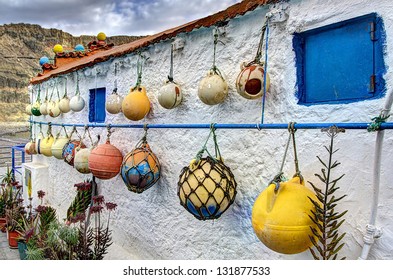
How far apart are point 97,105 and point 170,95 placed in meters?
2.25

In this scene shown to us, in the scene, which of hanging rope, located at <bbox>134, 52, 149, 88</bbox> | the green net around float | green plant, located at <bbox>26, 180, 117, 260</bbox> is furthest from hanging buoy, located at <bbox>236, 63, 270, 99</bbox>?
green plant, located at <bbox>26, 180, 117, 260</bbox>

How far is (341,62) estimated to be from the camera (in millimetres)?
2057

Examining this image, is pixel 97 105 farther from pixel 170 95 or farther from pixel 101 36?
pixel 101 36

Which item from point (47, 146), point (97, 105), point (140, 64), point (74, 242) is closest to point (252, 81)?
point (140, 64)

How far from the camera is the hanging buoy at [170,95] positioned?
3.08 metres

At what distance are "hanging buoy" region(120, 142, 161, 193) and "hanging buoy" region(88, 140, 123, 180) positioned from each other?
532mm

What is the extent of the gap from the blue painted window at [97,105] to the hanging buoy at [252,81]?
9.42ft

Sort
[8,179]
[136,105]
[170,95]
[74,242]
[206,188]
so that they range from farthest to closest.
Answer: [8,179], [74,242], [136,105], [170,95], [206,188]

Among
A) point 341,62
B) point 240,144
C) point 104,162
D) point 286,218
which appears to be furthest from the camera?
point 104,162

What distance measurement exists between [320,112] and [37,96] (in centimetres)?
653

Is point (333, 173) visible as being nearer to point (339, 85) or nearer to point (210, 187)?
point (339, 85)

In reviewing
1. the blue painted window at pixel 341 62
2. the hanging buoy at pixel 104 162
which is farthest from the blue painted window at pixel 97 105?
the blue painted window at pixel 341 62

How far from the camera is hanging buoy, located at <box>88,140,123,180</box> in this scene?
3.67 metres

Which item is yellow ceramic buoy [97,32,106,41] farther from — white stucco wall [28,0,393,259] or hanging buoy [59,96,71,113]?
white stucco wall [28,0,393,259]
